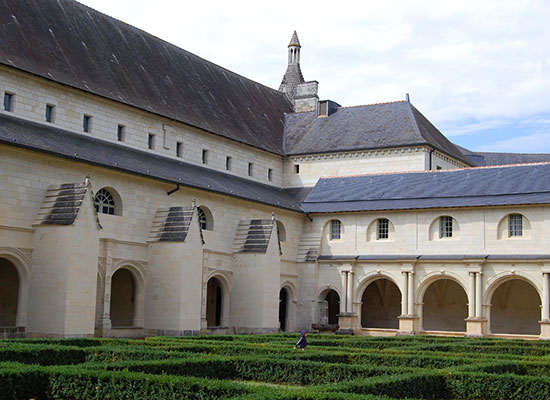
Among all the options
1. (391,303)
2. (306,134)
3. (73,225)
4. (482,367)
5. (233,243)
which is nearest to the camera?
(482,367)

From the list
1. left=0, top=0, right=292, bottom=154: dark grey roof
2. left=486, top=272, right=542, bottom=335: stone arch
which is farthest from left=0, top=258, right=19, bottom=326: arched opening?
left=486, top=272, right=542, bottom=335: stone arch

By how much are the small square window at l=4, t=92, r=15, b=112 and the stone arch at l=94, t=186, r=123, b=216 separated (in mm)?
4564

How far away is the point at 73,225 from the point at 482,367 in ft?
50.1

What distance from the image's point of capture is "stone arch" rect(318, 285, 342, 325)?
40.4 metres

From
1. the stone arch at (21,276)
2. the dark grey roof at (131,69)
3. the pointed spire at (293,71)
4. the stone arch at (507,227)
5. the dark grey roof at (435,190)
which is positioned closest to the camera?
the stone arch at (21,276)

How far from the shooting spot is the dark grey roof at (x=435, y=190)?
36.8 metres

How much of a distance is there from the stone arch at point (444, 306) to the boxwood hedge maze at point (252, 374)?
70.8 feet

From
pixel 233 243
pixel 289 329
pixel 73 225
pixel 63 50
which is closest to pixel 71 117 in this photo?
pixel 63 50

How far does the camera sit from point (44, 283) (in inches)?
1032

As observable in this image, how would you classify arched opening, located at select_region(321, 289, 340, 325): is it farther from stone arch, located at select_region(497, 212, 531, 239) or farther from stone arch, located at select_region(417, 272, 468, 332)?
stone arch, located at select_region(497, 212, 531, 239)

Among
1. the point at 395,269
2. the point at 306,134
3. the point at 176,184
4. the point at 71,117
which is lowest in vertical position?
the point at 395,269

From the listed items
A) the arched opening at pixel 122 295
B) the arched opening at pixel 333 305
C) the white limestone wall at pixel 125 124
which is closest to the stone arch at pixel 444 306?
the arched opening at pixel 333 305

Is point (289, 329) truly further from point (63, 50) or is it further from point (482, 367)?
point (482, 367)

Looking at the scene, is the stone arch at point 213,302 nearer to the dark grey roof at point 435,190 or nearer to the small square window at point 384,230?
the dark grey roof at point 435,190
